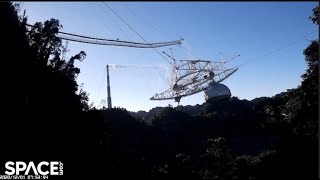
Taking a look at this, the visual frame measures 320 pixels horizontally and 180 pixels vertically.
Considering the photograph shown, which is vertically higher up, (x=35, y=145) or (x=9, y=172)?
(x=35, y=145)

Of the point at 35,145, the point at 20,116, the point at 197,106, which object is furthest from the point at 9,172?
the point at 197,106

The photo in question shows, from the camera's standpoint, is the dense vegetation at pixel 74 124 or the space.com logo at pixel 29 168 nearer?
the space.com logo at pixel 29 168

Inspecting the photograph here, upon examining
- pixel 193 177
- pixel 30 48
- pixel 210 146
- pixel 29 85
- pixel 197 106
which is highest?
pixel 197 106

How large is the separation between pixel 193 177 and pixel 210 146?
290 inches

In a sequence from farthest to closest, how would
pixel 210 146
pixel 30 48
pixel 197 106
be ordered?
1. pixel 197 106
2. pixel 210 146
3. pixel 30 48

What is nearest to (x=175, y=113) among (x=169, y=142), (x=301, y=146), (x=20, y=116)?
(x=169, y=142)

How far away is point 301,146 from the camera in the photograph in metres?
31.3

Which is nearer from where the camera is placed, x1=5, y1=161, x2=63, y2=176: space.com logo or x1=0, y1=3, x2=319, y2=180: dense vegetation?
x1=5, y1=161, x2=63, y2=176: space.com logo

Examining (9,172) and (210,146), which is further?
(210,146)

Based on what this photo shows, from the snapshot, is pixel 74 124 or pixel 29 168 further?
pixel 74 124

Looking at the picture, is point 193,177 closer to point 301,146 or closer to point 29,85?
point 301,146

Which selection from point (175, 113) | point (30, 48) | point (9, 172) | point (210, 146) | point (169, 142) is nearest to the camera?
point (9, 172)

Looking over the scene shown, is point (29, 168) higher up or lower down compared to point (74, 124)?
lower down

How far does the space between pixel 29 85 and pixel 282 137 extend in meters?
21.6
